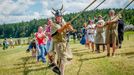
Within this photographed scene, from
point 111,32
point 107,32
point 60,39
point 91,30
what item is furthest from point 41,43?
point 60,39

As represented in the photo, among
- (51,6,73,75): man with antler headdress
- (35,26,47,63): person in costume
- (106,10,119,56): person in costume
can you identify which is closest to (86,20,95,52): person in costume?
(35,26,47,63): person in costume

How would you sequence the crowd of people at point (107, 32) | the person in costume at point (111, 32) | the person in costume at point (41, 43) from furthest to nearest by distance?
1. the person in costume at point (41, 43)
2. the crowd of people at point (107, 32)
3. the person in costume at point (111, 32)

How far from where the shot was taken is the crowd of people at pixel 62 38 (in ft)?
40.7

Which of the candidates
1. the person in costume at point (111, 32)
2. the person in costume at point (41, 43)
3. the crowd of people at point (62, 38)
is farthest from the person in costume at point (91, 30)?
the person in costume at point (111, 32)

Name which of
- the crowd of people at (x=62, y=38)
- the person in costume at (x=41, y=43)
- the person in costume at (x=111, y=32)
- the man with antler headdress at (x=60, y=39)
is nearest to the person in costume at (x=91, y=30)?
the crowd of people at (x=62, y=38)

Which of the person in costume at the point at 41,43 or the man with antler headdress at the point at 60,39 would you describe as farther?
the person in costume at the point at 41,43

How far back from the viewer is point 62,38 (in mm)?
12695

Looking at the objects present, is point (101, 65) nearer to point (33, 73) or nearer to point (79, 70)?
point (79, 70)

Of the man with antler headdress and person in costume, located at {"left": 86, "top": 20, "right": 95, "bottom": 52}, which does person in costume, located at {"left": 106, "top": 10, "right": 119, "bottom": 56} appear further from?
person in costume, located at {"left": 86, "top": 20, "right": 95, "bottom": 52}

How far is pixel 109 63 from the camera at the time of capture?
14688mm

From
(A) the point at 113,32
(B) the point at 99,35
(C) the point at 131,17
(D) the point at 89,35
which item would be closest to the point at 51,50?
(A) the point at 113,32

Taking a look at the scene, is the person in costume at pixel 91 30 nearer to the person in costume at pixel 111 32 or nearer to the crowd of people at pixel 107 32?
the crowd of people at pixel 107 32

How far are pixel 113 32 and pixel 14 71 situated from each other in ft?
14.9

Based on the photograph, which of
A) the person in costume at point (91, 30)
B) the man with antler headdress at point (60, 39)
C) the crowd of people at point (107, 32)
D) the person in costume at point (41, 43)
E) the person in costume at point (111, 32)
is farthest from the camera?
the person in costume at point (91, 30)
